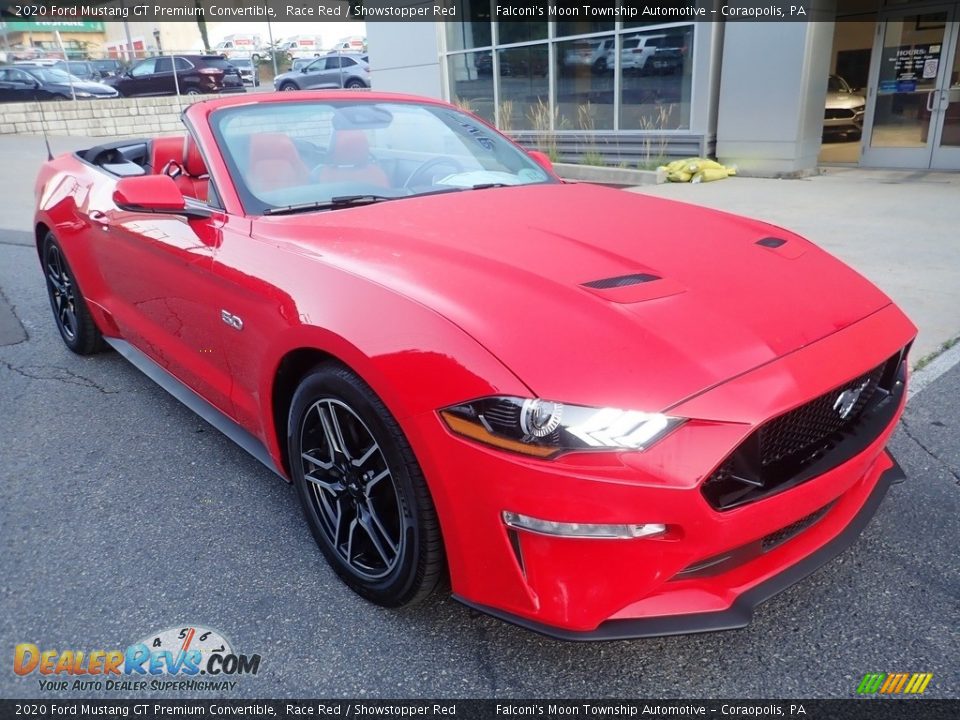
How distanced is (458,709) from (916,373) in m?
3.12

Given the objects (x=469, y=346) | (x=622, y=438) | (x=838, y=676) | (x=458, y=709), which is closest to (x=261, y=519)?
(x=458, y=709)

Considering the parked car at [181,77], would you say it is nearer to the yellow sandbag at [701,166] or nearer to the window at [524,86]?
the window at [524,86]

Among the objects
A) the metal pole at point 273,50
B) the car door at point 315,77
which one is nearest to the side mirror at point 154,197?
the car door at point 315,77

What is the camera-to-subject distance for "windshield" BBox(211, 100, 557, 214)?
2.88 m

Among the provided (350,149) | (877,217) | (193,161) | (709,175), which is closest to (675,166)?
(709,175)

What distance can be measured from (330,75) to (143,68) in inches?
245

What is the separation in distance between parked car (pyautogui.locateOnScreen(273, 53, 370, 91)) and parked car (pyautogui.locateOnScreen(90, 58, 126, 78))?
18.3ft

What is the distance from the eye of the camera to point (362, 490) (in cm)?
220

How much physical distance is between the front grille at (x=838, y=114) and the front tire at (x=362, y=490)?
504 inches

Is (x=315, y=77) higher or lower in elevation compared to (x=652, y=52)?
lower

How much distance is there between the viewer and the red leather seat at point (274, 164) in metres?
2.86

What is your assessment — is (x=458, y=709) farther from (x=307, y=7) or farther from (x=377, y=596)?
(x=307, y=7)

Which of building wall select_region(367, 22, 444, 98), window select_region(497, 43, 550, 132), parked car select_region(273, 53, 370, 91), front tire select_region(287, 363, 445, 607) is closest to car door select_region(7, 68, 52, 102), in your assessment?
parked car select_region(273, 53, 370, 91)

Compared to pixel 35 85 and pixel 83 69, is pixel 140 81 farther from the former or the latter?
pixel 35 85
